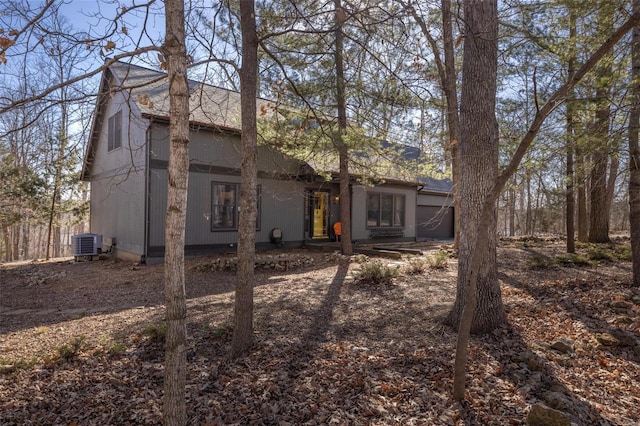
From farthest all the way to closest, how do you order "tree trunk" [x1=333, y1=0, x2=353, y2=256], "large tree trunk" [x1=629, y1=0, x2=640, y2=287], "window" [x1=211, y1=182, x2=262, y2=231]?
1. "window" [x1=211, y1=182, x2=262, y2=231]
2. "tree trunk" [x1=333, y1=0, x2=353, y2=256]
3. "large tree trunk" [x1=629, y1=0, x2=640, y2=287]

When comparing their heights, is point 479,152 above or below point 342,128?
below

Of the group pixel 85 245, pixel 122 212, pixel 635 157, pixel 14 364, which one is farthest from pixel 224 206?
pixel 635 157

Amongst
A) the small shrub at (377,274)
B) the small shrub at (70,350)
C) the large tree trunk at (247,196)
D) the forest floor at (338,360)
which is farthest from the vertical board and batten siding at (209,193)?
the small shrub at (70,350)

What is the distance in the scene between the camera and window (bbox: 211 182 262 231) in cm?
1144

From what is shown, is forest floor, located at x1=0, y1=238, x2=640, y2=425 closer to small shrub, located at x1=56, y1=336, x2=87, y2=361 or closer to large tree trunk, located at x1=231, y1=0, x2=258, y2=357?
small shrub, located at x1=56, y1=336, x2=87, y2=361

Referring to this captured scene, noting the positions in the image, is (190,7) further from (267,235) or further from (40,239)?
(40,239)

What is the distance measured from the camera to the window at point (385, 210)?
1529 centimetres

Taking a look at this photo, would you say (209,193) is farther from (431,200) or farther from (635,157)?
(431,200)

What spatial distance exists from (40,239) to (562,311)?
1232 inches

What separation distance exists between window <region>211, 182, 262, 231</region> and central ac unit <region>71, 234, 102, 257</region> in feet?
13.2

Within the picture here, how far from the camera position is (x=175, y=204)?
2.24 meters

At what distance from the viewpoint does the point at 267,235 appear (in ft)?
41.4

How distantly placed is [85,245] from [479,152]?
1201cm

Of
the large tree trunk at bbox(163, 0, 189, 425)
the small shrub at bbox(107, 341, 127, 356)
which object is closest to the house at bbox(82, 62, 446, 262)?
the small shrub at bbox(107, 341, 127, 356)
